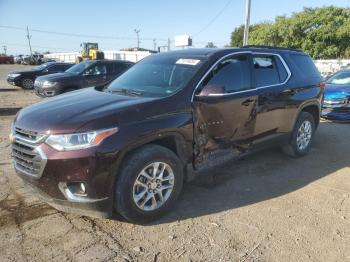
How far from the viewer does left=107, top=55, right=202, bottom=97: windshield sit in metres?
Result: 4.25

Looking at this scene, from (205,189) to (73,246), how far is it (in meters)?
1.97

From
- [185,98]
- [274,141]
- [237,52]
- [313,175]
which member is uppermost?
[237,52]

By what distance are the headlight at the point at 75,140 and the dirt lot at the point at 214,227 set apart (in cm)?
93

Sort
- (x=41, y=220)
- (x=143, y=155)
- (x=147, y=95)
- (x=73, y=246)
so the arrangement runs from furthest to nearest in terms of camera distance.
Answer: (x=147, y=95) → (x=41, y=220) → (x=143, y=155) → (x=73, y=246)

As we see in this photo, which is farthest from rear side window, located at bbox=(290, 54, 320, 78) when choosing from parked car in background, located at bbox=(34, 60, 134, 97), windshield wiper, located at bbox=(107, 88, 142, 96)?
parked car in background, located at bbox=(34, 60, 134, 97)

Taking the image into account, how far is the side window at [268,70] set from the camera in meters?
5.10

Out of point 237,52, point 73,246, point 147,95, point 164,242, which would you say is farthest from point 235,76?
point 73,246

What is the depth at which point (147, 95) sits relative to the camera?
4.13 m

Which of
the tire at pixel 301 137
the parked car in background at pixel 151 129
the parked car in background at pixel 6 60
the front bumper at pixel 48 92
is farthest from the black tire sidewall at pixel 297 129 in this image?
the parked car in background at pixel 6 60

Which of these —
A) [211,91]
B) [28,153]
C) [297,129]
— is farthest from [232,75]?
[28,153]

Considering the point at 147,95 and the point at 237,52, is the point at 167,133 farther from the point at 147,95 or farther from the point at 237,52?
the point at 237,52

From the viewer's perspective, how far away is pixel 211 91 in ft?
13.5

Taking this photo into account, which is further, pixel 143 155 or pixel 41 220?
pixel 41 220

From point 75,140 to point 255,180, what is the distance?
111 inches
